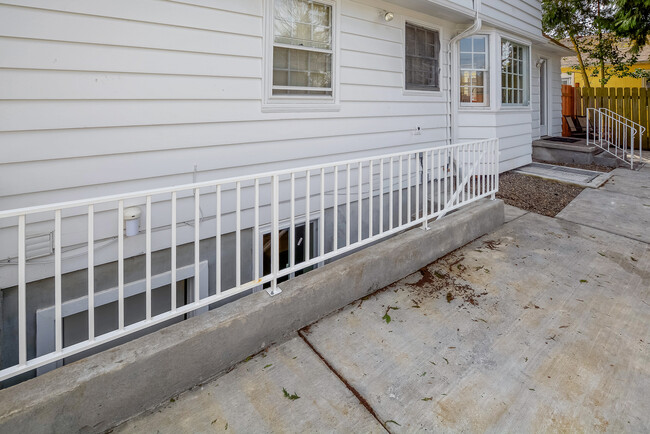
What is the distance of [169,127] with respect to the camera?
3350 mm

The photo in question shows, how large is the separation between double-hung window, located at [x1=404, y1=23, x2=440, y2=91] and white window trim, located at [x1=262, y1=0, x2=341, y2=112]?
1.54m

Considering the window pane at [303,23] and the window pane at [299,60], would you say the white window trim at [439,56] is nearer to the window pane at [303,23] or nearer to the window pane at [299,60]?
the window pane at [303,23]

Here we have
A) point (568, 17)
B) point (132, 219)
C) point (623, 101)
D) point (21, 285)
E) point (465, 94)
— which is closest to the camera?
point (21, 285)

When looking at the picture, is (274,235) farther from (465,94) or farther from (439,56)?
(465,94)

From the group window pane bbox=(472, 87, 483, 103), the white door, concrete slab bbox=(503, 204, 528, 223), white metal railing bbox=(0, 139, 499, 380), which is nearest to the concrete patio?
white metal railing bbox=(0, 139, 499, 380)

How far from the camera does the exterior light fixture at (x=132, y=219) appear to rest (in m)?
3.07

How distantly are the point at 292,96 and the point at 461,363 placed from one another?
10.2ft

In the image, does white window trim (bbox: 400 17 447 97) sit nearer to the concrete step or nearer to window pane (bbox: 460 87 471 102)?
window pane (bbox: 460 87 471 102)

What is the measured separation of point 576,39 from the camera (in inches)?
589

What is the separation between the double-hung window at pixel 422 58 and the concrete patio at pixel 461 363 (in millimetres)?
3261

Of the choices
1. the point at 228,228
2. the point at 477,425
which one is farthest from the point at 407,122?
the point at 477,425

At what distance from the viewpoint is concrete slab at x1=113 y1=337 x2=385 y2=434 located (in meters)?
1.94

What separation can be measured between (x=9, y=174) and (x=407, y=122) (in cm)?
475

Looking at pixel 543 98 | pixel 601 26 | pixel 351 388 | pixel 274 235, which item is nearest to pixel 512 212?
pixel 274 235
